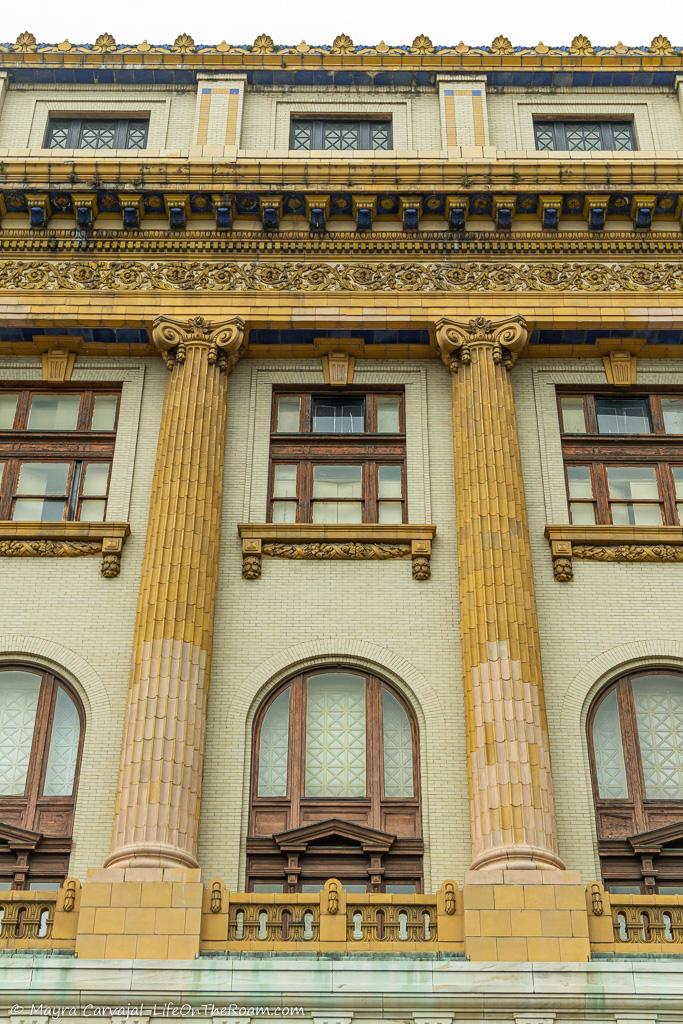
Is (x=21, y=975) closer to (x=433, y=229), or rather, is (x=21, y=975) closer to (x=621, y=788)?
(x=621, y=788)

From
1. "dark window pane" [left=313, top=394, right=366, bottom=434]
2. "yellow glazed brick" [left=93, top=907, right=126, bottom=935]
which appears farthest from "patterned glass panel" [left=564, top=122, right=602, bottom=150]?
"yellow glazed brick" [left=93, top=907, right=126, bottom=935]

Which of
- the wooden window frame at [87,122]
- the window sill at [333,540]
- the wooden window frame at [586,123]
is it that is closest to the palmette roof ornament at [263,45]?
the wooden window frame at [87,122]

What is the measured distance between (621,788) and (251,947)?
6534 millimetres

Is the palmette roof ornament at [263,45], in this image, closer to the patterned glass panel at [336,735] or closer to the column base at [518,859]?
the patterned glass panel at [336,735]

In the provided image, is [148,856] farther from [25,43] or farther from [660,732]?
[25,43]

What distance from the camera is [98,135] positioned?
30078 millimetres

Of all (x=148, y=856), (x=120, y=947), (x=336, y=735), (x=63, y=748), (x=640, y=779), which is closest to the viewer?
(x=120, y=947)

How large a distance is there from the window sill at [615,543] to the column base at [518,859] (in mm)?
5557

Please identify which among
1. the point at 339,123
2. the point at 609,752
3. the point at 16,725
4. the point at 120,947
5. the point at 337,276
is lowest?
the point at 120,947

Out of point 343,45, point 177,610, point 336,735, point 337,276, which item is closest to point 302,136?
point 343,45

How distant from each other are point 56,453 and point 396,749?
8484mm

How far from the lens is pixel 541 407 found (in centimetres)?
2583

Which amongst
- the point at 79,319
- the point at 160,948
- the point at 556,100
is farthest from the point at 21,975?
the point at 556,100

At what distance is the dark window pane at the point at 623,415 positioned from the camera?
85.2ft
